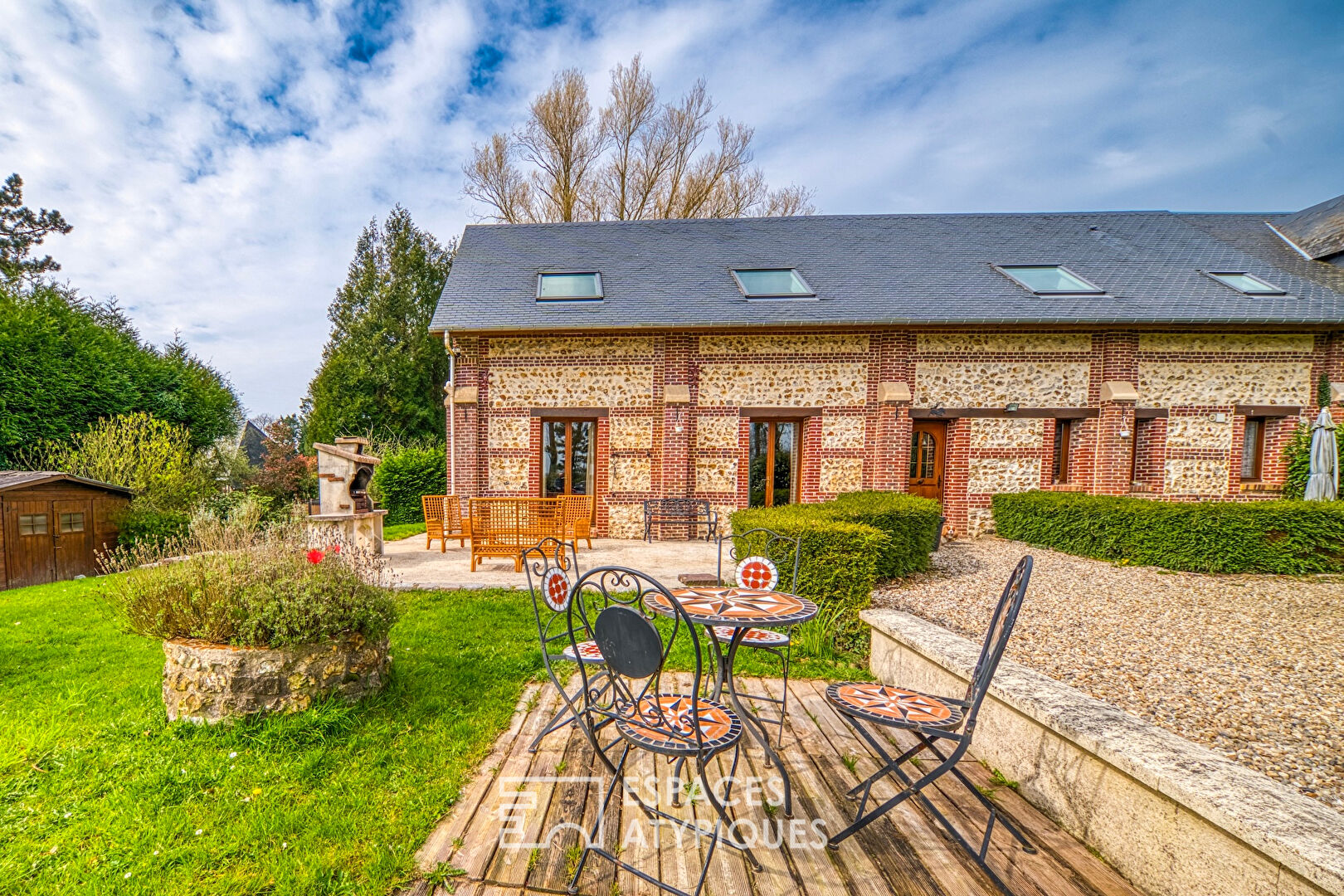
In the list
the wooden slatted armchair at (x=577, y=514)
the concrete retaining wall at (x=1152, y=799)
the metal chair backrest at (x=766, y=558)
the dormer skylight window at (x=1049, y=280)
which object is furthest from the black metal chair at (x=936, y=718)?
the dormer skylight window at (x=1049, y=280)

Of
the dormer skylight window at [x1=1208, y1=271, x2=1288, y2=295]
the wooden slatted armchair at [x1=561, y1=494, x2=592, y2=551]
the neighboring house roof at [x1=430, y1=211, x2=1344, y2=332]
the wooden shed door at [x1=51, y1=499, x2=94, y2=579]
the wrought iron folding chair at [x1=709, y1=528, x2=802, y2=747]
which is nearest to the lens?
the wrought iron folding chair at [x1=709, y1=528, x2=802, y2=747]

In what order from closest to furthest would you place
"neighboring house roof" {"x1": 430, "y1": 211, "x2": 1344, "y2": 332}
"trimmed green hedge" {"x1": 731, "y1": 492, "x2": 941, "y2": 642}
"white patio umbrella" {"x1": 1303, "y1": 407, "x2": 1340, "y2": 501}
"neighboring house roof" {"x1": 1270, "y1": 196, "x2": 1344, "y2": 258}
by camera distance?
"trimmed green hedge" {"x1": 731, "y1": 492, "x2": 941, "y2": 642} < "white patio umbrella" {"x1": 1303, "y1": 407, "x2": 1340, "y2": 501} < "neighboring house roof" {"x1": 430, "y1": 211, "x2": 1344, "y2": 332} < "neighboring house roof" {"x1": 1270, "y1": 196, "x2": 1344, "y2": 258}

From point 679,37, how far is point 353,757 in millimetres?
10030

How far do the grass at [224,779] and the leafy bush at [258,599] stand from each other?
1.40 feet

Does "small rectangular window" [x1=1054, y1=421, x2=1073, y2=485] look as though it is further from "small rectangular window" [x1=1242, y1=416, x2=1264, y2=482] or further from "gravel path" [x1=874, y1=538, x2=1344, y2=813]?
"gravel path" [x1=874, y1=538, x2=1344, y2=813]

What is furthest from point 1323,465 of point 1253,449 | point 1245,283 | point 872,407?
point 872,407

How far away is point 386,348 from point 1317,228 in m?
24.7

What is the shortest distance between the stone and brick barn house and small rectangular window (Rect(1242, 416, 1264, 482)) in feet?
0.09

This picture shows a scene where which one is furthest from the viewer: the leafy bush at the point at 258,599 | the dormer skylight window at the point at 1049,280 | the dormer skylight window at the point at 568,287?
the dormer skylight window at the point at 568,287

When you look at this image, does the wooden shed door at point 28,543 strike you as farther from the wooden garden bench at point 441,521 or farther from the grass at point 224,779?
the wooden garden bench at point 441,521

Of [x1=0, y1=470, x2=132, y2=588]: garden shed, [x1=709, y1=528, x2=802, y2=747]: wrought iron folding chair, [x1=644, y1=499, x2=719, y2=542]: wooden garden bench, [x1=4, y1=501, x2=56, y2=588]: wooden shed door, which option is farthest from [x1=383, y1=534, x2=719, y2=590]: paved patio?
[x1=4, y1=501, x2=56, y2=588]: wooden shed door

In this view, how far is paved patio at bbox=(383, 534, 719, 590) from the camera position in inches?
229

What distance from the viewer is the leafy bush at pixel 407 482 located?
1262 cm

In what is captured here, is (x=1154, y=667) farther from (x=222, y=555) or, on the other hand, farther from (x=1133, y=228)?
(x=1133, y=228)
